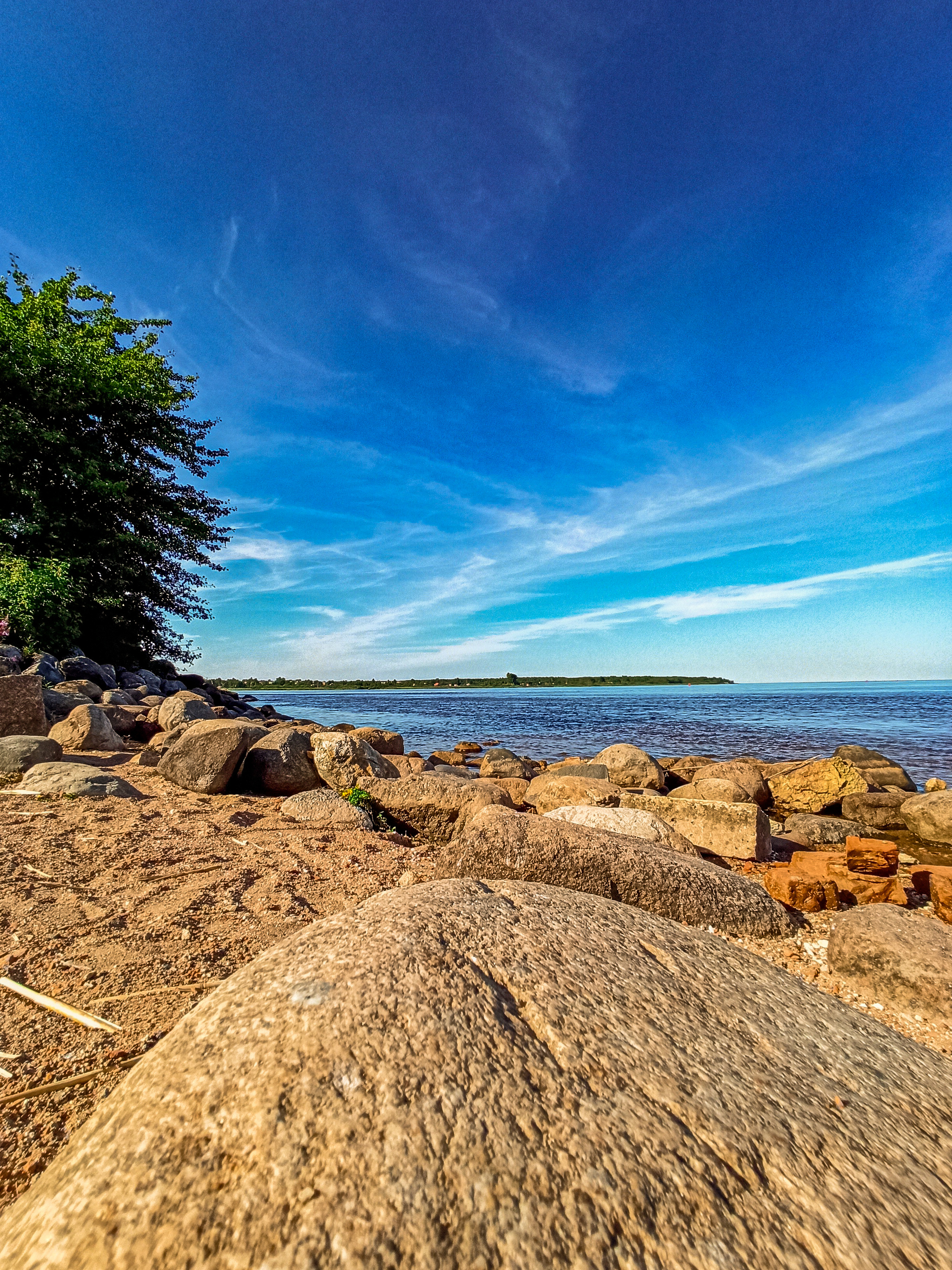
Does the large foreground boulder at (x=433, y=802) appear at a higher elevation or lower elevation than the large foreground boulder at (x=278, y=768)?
lower

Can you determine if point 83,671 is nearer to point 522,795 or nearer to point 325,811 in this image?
point 325,811

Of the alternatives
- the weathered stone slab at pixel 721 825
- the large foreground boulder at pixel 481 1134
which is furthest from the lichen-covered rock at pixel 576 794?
the large foreground boulder at pixel 481 1134

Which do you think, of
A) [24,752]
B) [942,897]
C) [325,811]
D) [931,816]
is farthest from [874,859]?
[24,752]

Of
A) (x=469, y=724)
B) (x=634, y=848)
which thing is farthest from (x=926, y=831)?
(x=469, y=724)

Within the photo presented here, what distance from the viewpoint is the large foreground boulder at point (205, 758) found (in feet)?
18.5

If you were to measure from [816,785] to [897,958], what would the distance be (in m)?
6.87

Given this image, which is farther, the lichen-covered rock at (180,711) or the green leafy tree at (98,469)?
the green leafy tree at (98,469)

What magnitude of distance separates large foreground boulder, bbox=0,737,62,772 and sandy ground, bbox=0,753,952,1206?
573 millimetres

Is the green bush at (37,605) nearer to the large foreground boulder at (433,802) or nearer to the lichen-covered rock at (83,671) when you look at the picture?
the lichen-covered rock at (83,671)

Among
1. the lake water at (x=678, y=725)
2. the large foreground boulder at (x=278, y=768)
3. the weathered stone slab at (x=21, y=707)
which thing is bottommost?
the lake water at (x=678, y=725)

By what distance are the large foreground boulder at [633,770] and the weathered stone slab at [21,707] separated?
347 inches

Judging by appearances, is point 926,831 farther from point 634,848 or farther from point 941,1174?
point 941,1174

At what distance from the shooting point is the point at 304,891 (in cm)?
351

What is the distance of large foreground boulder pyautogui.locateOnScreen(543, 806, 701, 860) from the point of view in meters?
4.54
